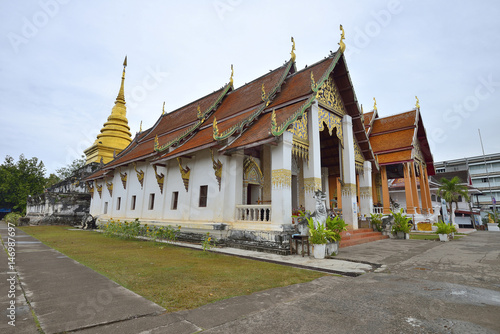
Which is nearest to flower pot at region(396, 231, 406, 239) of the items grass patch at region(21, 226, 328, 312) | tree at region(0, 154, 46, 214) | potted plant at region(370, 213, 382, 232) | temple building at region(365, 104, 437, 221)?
potted plant at region(370, 213, 382, 232)

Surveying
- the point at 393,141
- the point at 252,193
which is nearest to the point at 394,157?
the point at 393,141

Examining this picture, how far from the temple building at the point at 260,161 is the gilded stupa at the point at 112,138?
7.38 metres

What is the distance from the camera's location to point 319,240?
6965mm

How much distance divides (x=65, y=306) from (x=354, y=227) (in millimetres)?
10511

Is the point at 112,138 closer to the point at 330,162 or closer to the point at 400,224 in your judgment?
the point at 330,162

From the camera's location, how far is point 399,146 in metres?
17.8

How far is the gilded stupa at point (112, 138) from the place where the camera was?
23.9 meters

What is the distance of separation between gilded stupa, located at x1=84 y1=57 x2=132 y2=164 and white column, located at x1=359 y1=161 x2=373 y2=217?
20.2 meters

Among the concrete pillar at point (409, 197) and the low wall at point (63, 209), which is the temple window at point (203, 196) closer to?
the concrete pillar at point (409, 197)

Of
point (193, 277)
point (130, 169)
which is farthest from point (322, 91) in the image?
point (130, 169)

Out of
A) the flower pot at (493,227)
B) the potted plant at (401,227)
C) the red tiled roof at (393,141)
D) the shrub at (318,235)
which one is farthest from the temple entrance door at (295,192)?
the flower pot at (493,227)

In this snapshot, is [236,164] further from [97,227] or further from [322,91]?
[97,227]

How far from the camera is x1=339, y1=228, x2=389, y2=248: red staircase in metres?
9.47

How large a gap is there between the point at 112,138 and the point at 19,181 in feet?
64.7
